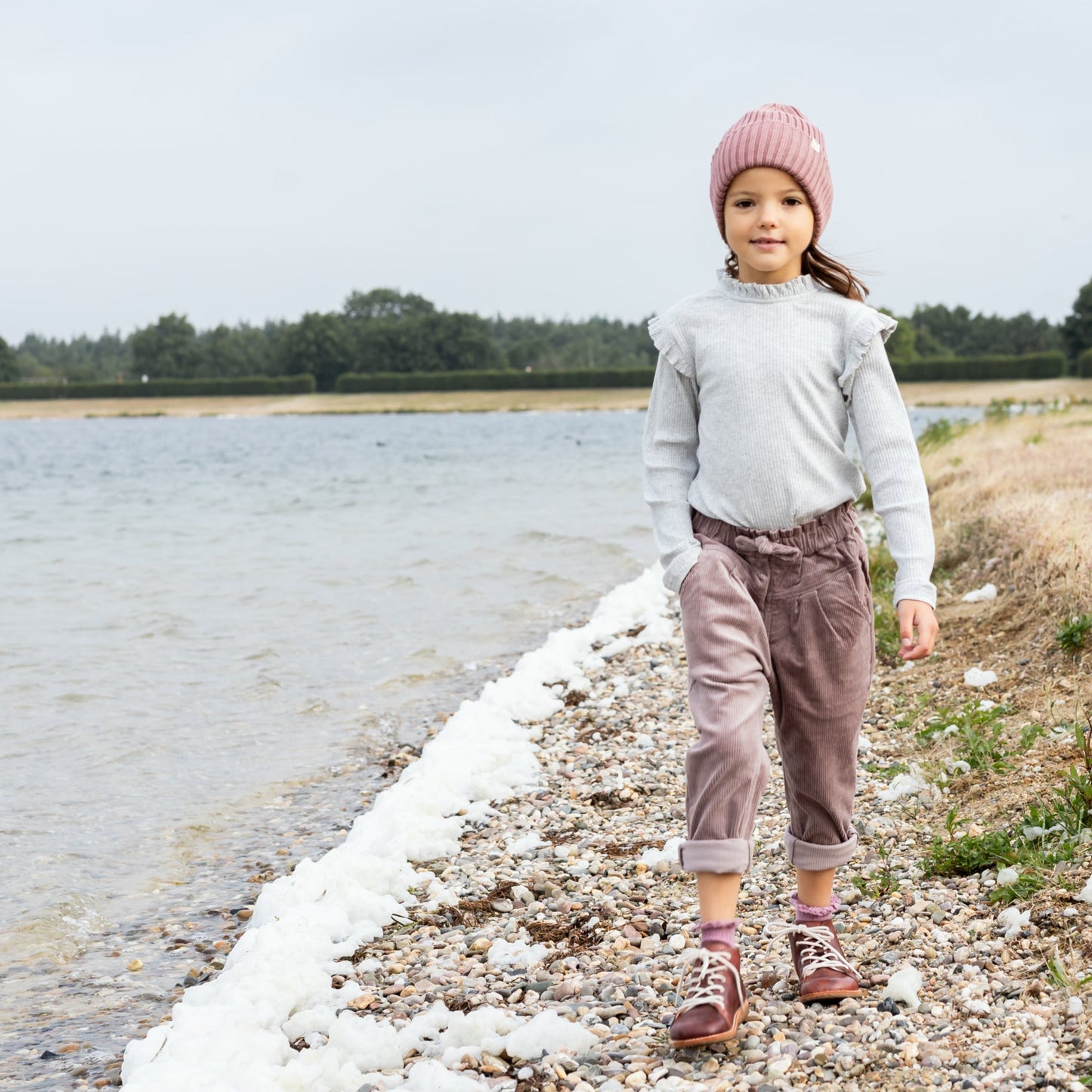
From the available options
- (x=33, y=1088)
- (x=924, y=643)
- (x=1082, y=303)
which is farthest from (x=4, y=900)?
(x=1082, y=303)

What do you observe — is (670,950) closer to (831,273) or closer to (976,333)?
(831,273)

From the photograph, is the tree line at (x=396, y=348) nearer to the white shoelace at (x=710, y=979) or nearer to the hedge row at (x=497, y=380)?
the hedge row at (x=497, y=380)

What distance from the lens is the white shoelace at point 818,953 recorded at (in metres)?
2.92

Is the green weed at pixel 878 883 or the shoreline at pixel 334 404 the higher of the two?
the shoreline at pixel 334 404

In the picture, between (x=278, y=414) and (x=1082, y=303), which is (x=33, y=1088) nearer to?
(x=1082, y=303)

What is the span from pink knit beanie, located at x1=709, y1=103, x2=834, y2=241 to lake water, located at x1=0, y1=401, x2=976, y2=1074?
298 cm

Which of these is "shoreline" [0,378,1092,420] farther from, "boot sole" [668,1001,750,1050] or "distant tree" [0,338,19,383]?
"boot sole" [668,1001,750,1050]

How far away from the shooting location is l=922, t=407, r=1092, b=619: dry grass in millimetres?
5902

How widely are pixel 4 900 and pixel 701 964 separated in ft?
10.5

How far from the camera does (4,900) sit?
4691 millimetres

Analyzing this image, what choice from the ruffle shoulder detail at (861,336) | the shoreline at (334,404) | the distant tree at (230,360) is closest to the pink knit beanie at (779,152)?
the ruffle shoulder detail at (861,336)

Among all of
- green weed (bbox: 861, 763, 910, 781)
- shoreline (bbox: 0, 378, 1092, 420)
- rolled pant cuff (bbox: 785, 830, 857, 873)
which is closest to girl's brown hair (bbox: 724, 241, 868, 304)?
rolled pant cuff (bbox: 785, 830, 857, 873)

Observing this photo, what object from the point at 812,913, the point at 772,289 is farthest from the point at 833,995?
the point at 772,289

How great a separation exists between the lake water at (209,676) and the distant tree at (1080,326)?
59.8m
